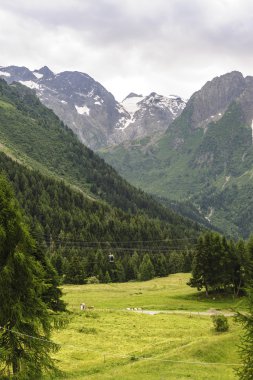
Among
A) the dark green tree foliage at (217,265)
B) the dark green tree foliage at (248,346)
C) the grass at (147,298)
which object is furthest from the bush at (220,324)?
the dark green tree foliage at (217,265)

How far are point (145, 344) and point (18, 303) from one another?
26.3 meters

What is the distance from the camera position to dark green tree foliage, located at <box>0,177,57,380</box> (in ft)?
94.4

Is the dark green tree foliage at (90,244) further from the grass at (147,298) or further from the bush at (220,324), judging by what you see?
the bush at (220,324)

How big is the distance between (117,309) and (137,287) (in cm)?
3435

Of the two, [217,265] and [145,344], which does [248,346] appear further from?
[217,265]

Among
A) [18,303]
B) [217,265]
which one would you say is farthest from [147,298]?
[18,303]

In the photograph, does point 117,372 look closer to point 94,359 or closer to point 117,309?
point 94,359

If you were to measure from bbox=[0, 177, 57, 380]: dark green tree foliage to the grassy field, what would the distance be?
5.12 m

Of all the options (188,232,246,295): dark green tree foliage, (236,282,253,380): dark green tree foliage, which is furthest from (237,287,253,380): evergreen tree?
(188,232,246,295): dark green tree foliage

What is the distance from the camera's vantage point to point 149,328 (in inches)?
2437

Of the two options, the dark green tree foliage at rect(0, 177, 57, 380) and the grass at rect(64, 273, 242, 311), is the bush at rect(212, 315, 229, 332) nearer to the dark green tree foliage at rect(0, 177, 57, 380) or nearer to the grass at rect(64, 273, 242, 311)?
the grass at rect(64, 273, 242, 311)

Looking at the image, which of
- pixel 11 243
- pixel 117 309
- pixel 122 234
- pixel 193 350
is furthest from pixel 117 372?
pixel 122 234

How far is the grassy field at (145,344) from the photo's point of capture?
132ft

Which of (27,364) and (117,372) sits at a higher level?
(27,364)
